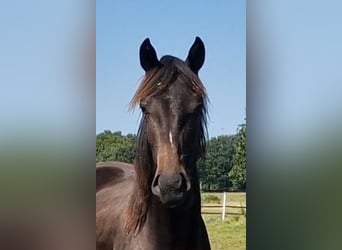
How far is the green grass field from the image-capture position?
6.95ft

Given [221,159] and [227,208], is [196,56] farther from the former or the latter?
[227,208]

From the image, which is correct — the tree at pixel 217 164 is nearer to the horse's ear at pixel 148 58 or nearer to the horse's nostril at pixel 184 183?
the horse's nostril at pixel 184 183

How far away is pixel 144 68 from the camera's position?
2113 millimetres

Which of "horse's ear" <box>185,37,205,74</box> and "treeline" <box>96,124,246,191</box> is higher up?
"horse's ear" <box>185,37,205,74</box>

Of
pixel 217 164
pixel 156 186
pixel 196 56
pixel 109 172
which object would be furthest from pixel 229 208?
pixel 196 56

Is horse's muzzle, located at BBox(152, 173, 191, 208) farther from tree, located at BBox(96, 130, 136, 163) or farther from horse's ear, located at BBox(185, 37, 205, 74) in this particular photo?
horse's ear, located at BBox(185, 37, 205, 74)

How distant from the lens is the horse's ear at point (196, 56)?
212cm

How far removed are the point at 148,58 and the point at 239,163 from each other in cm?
51

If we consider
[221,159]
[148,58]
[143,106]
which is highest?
[148,58]

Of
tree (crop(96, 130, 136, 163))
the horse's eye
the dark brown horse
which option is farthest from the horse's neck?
the horse's eye

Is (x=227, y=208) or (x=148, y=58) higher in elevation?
(x=148, y=58)

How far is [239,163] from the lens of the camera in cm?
213
